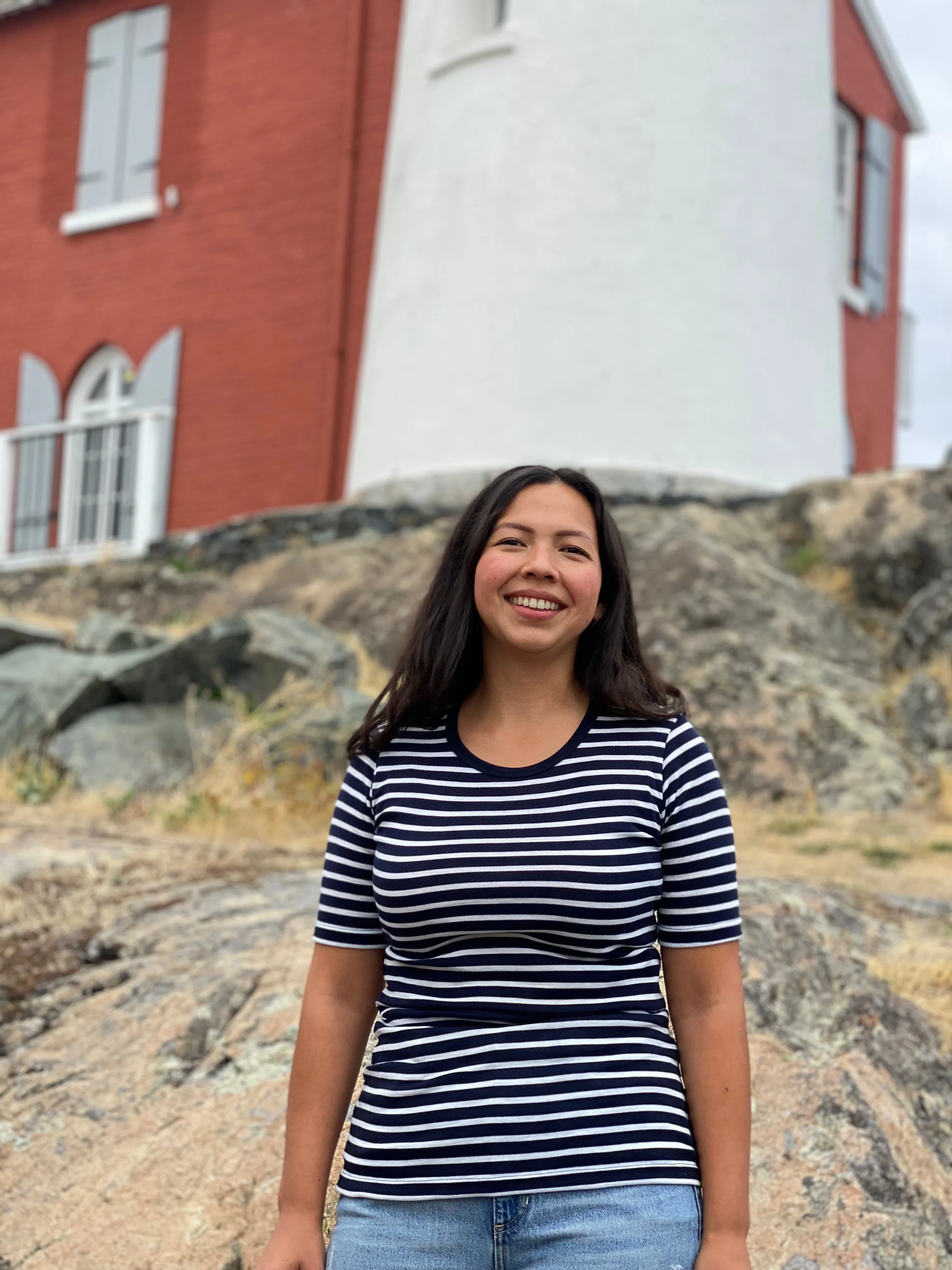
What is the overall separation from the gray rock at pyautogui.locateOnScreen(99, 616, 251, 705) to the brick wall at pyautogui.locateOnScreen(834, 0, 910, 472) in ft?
26.3

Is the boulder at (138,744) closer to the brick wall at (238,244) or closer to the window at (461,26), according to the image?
the brick wall at (238,244)

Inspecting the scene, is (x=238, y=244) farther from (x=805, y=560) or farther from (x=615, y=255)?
(x=805, y=560)

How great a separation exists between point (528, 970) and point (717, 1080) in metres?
0.28

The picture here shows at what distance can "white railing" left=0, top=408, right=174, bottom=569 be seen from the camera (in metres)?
12.8

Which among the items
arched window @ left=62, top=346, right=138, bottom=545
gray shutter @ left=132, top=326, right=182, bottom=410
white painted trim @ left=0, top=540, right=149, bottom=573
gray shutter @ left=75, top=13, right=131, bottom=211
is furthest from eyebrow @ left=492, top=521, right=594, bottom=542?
gray shutter @ left=75, top=13, right=131, bottom=211

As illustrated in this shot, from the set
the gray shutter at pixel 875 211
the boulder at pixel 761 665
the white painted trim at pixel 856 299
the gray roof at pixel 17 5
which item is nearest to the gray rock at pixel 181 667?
the boulder at pixel 761 665

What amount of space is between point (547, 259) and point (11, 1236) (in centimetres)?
834

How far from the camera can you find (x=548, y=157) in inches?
405

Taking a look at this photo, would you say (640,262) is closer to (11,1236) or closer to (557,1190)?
(11,1236)

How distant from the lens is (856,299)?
537 inches

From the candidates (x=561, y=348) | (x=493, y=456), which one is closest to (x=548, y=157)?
(x=561, y=348)

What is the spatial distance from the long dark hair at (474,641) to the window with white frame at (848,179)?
12291mm

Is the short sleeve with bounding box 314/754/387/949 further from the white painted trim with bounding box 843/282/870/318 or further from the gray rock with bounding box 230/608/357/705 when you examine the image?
the white painted trim with bounding box 843/282/870/318

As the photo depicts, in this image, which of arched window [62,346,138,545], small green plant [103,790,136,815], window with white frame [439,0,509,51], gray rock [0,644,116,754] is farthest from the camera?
arched window [62,346,138,545]
